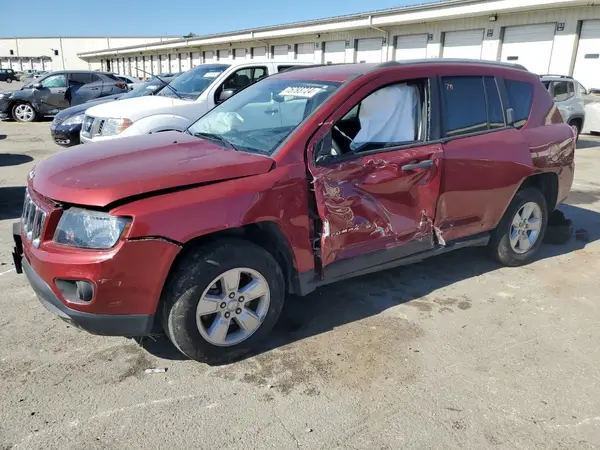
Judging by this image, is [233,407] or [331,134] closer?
[233,407]

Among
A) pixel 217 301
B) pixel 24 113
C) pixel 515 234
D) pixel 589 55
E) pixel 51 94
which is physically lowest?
pixel 24 113

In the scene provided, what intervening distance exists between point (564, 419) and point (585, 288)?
210 cm

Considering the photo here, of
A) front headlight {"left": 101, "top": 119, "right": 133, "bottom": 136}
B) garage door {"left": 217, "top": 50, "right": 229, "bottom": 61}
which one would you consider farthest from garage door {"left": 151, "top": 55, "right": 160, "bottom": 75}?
front headlight {"left": 101, "top": 119, "right": 133, "bottom": 136}

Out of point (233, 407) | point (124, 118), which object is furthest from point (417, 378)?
point (124, 118)

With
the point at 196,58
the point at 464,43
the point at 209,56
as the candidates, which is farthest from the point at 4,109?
the point at 196,58

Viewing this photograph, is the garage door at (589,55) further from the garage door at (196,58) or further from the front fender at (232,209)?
the garage door at (196,58)

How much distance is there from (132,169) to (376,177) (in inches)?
63.5

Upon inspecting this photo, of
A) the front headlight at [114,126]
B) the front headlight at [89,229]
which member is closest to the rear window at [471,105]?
the front headlight at [89,229]

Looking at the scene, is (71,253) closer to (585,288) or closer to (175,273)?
(175,273)

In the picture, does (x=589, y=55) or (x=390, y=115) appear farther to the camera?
(x=589, y=55)

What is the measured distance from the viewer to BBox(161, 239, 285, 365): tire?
9.12ft

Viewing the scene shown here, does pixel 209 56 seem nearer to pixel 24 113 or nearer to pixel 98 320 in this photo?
pixel 24 113

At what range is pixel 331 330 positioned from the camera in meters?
3.47

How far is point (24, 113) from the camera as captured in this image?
1606 centimetres
